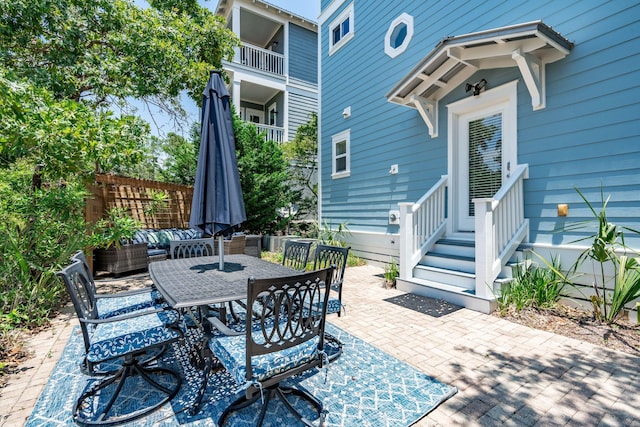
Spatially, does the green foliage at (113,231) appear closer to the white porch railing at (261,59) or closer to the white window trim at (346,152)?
the white window trim at (346,152)

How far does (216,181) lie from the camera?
9.62ft

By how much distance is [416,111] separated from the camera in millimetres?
6270

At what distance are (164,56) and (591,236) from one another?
6844 millimetres

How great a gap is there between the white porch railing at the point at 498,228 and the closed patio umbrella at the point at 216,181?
3028 mm

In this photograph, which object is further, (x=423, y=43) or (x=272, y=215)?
(x=272, y=215)

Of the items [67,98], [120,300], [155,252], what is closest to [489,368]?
[120,300]

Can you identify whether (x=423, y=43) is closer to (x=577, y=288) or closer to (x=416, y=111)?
(x=416, y=111)

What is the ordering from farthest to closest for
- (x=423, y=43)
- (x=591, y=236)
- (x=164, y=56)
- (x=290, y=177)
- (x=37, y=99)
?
(x=290, y=177), (x=423, y=43), (x=164, y=56), (x=591, y=236), (x=37, y=99)

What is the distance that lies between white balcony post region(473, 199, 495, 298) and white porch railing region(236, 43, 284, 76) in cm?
1020

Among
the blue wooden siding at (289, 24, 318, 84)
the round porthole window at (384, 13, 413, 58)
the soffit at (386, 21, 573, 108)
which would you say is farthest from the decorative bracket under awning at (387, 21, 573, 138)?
the blue wooden siding at (289, 24, 318, 84)

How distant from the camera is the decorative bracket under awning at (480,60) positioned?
4012 mm

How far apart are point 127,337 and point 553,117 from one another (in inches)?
216

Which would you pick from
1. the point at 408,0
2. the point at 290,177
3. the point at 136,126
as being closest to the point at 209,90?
the point at 136,126

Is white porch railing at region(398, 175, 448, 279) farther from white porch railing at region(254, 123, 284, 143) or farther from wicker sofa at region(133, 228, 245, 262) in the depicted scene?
white porch railing at region(254, 123, 284, 143)
